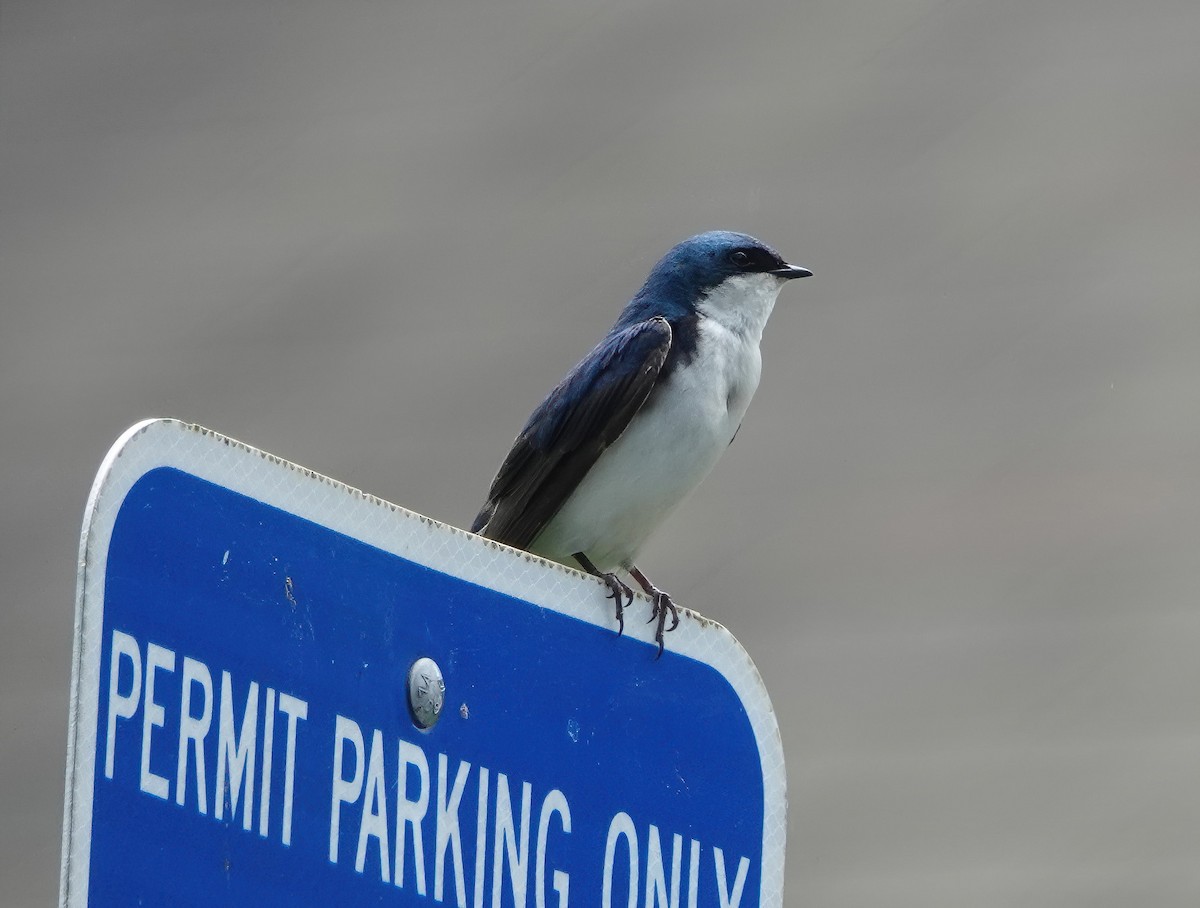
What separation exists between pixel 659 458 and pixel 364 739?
1.77 m

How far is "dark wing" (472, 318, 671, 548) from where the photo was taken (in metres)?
3.23

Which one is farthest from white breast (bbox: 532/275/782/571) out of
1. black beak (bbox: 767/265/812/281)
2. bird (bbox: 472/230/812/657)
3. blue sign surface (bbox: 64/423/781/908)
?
blue sign surface (bbox: 64/423/781/908)

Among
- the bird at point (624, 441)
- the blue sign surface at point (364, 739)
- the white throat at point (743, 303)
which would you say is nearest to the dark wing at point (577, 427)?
the bird at point (624, 441)

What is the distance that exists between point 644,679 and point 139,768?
0.70 meters

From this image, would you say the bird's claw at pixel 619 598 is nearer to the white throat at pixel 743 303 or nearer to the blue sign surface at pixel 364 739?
the blue sign surface at pixel 364 739

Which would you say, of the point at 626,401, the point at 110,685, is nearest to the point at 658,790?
the point at 110,685

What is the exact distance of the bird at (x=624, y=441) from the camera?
3.21m

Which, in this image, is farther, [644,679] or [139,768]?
[644,679]

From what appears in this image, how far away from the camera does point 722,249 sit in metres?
3.65

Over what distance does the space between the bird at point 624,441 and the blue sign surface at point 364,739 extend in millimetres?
1283

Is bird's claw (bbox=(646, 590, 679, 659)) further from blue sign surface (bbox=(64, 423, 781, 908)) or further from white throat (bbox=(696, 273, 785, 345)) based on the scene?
white throat (bbox=(696, 273, 785, 345))

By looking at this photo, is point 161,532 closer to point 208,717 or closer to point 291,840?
point 208,717

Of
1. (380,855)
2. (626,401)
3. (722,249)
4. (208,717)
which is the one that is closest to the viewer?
(208,717)

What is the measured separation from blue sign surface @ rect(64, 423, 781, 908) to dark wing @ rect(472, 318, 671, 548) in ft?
4.37
